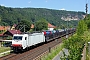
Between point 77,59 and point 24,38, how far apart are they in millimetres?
24146

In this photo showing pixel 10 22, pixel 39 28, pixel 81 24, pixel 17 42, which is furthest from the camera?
pixel 10 22

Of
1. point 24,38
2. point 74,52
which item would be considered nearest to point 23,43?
point 24,38

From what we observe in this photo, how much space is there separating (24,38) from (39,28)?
265ft

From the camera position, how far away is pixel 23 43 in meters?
36.9

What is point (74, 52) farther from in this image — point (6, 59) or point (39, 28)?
point (39, 28)

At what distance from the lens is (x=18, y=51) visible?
1528 inches

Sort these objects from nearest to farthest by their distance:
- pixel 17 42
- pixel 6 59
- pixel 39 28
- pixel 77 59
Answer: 1. pixel 77 59
2. pixel 6 59
3. pixel 17 42
4. pixel 39 28

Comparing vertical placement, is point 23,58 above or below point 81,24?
below

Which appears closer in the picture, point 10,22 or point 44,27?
point 44,27

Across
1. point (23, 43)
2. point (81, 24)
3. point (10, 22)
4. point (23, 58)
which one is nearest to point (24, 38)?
point (23, 43)

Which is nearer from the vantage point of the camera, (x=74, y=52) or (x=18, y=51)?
(x=74, y=52)

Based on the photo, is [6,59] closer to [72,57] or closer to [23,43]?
[23,43]

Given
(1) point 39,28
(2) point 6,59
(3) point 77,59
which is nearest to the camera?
(3) point 77,59

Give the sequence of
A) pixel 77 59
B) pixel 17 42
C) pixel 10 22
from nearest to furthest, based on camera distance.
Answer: pixel 77 59 → pixel 17 42 → pixel 10 22
